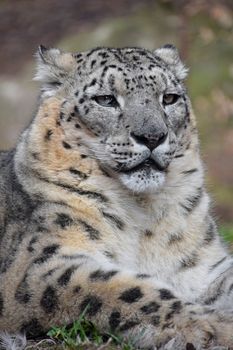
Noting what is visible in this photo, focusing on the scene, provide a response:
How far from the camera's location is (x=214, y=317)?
19.2ft

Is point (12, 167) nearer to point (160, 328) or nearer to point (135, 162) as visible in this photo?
point (135, 162)

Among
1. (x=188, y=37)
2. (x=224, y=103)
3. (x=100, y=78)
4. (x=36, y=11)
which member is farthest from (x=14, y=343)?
(x=36, y=11)

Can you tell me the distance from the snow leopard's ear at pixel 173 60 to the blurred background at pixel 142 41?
28.5 ft

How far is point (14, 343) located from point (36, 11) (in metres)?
15.5

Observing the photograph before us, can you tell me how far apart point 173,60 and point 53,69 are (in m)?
0.97

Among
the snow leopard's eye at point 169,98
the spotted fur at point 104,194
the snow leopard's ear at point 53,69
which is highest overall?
the snow leopard's ear at point 53,69

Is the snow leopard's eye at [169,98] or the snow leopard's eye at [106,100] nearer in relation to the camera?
the snow leopard's eye at [106,100]

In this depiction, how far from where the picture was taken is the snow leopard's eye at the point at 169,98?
7.26 meters

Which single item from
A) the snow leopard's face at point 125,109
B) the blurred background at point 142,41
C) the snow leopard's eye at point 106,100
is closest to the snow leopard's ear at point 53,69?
the snow leopard's face at point 125,109

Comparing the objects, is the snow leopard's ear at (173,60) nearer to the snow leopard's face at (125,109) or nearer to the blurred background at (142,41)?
the snow leopard's face at (125,109)

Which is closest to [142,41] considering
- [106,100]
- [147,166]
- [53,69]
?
[53,69]

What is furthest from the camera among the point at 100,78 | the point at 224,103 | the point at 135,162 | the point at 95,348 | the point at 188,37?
the point at 188,37

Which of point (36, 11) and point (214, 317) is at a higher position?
point (36, 11)

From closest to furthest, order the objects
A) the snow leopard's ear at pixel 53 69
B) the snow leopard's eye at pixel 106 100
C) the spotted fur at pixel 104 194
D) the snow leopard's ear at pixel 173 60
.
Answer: the spotted fur at pixel 104 194
the snow leopard's eye at pixel 106 100
the snow leopard's ear at pixel 53 69
the snow leopard's ear at pixel 173 60
